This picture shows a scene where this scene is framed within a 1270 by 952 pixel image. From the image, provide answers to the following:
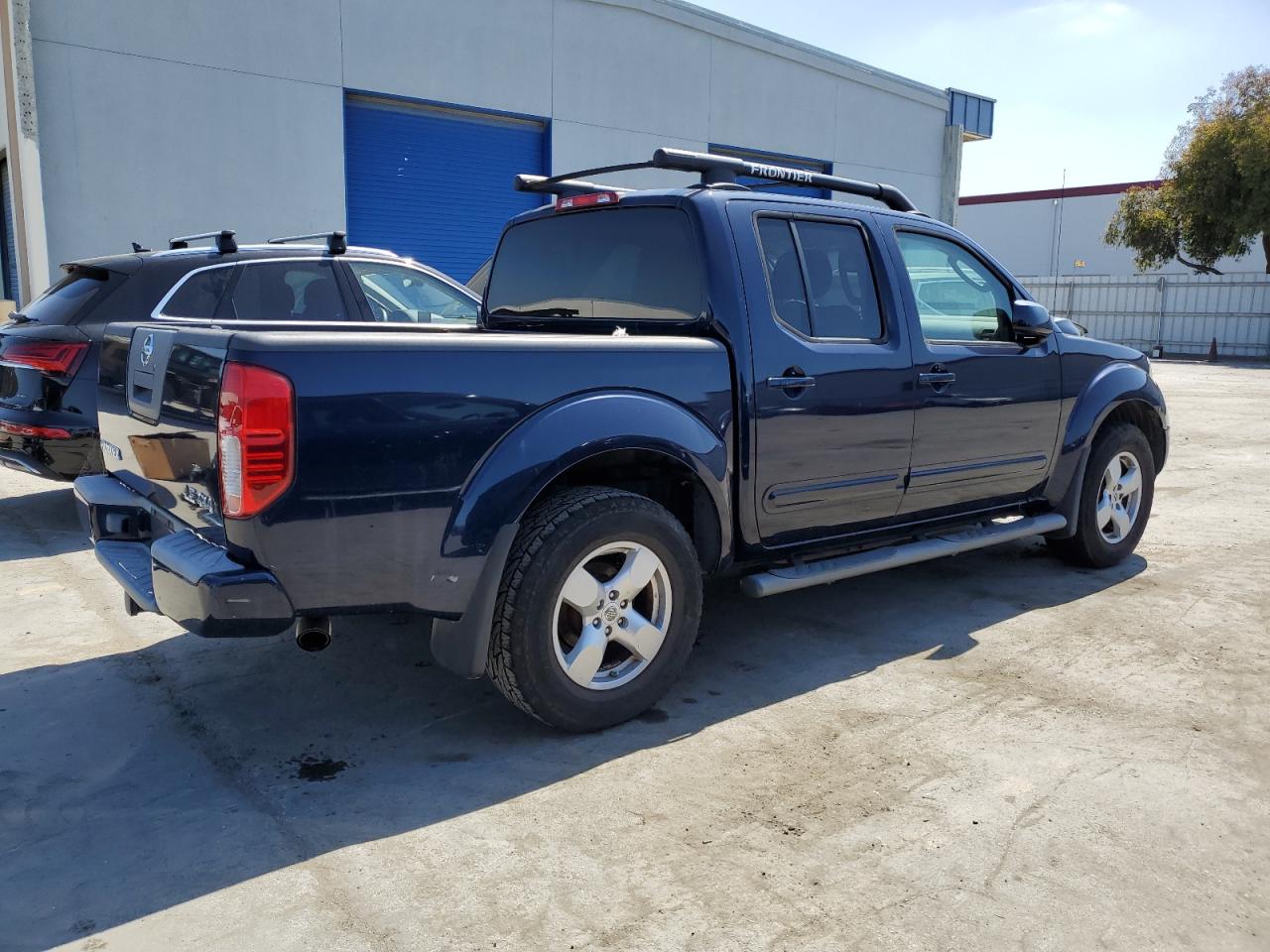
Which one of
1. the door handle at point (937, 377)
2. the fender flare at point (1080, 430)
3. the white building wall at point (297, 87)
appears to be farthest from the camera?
the white building wall at point (297, 87)

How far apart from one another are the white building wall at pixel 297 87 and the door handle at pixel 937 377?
10.5m

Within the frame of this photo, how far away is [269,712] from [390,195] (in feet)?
37.5

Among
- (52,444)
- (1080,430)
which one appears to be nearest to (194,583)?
(52,444)

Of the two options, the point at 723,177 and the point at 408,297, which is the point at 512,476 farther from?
the point at 408,297

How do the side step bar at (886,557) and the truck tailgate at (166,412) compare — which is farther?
the side step bar at (886,557)

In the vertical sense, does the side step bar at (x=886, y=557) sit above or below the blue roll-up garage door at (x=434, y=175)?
below

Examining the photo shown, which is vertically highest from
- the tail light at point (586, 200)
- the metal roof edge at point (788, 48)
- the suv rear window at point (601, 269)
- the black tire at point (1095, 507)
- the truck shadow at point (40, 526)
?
the metal roof edge at point (788, 48)

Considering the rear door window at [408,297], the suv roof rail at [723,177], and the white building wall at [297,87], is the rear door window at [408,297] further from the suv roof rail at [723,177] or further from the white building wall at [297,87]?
the white building wall at [297,87]

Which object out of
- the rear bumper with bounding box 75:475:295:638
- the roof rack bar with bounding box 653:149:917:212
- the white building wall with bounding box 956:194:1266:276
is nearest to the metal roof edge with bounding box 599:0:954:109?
the roof rack bar with bounding box 653:149:917:212

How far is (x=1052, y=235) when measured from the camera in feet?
144

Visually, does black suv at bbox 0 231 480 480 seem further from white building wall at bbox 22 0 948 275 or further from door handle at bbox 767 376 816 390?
white building wall at bbox 22 0 948 275

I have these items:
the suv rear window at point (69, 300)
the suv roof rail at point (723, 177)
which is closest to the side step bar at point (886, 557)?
the suv roof rail at point (723, 177)

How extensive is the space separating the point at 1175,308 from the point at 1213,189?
3.81 m

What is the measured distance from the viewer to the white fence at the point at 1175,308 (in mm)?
30625
